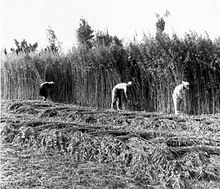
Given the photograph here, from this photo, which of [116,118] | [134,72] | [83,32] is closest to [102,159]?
[116,118]

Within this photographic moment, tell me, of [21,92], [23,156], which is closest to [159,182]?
[23,156]

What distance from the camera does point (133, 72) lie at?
8.24 meters

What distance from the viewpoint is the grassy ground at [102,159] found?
222cm

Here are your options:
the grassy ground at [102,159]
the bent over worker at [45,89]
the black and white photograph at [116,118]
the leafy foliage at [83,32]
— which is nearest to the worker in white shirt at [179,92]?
the black and white photograph at [116,118]

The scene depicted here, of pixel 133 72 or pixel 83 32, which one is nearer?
pixel 133 72

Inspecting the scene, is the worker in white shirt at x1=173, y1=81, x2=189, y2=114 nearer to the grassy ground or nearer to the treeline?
the treeline

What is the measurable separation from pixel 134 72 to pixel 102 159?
569cm

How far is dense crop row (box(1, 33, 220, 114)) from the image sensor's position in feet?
24.0

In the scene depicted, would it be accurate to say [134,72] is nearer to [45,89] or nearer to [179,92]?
[179,92]

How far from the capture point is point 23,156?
2.81 meters

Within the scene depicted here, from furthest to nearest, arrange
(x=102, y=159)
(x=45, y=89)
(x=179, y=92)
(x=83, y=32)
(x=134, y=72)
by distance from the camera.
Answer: (x=83, y=32) → (x=45, y=89) → (x=134, y=72) → (x=179, y=92) → (x=102, y=159)

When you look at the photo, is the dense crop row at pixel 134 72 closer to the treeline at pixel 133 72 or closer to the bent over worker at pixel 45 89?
the treeline at pixel 133 72

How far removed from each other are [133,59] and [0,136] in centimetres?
536

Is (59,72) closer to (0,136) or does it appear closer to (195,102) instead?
(195,102)
